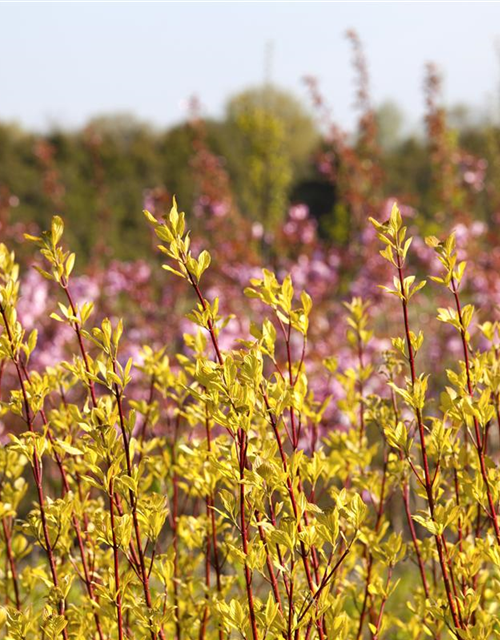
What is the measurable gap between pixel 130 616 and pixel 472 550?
87 cm

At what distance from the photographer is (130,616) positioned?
2.05m

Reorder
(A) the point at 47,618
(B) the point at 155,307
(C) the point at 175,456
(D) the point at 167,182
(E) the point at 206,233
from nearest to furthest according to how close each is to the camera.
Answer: (A) the point at 47,618, (C) the point at 175,456, (B) the point at 155,307, (E) the point at 206,233, (D) the point at 167,182

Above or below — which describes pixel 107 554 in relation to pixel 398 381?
above

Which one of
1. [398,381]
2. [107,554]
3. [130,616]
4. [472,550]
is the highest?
[472,550]

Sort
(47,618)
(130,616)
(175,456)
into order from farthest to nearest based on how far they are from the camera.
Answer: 1. (175,456)
2. (130,616)
3. (47,618)

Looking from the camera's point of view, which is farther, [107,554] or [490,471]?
[107,554]

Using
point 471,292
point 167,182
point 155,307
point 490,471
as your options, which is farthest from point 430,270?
point 167,182

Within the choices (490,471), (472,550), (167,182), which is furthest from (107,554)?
(167,182)

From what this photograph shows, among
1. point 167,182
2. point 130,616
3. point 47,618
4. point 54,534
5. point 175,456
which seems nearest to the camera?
point 47,618

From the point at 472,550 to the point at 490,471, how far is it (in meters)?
0.30

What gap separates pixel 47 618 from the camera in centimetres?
146

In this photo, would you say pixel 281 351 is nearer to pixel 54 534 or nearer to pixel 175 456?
pixel 175 456

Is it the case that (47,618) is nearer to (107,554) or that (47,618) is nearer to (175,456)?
(107,554)

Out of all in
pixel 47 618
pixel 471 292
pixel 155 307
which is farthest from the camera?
pixel 155 307
